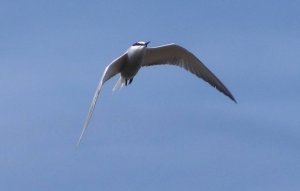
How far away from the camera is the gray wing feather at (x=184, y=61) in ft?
101

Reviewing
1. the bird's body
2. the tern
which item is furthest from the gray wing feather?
the bird's body

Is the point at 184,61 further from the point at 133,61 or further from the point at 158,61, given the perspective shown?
the point at 133,61

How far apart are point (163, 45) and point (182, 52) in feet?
2.82

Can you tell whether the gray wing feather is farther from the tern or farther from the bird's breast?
the bird's breast

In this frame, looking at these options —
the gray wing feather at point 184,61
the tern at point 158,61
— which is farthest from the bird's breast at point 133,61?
the gray wing feather at point 184,61

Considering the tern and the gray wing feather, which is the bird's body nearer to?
the tern

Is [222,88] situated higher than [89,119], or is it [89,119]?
[222,88]

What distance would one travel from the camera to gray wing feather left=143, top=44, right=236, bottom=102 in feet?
101

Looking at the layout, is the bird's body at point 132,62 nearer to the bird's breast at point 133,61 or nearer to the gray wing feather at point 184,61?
the bird's breast at point 133,61

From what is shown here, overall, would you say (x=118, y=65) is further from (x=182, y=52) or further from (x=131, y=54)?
(x=182, y=52)

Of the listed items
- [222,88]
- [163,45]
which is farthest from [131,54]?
[222,88]

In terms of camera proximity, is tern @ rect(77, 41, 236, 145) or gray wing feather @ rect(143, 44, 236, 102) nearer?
tern @ rect(77, 41, 236, 145)

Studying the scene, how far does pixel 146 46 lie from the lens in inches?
1130

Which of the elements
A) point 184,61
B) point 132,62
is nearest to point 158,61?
point 184,61
